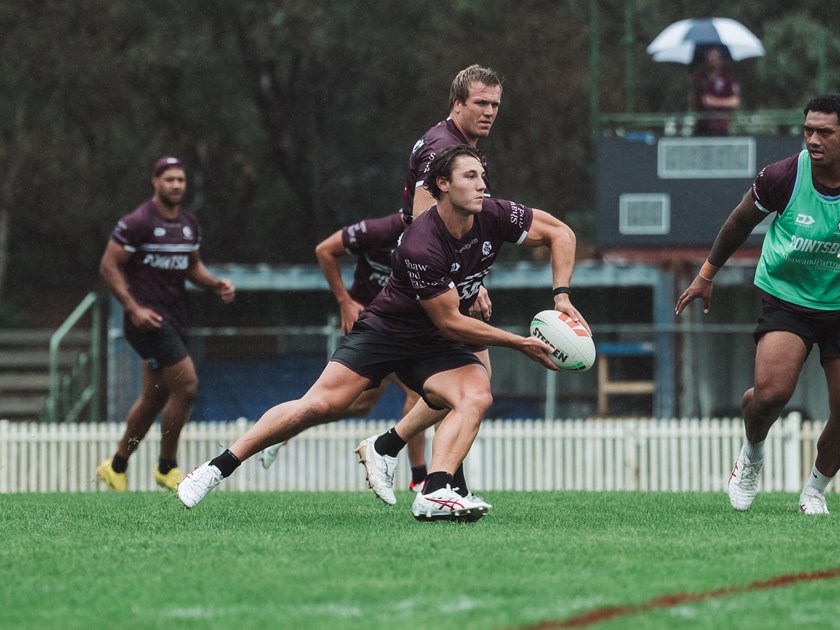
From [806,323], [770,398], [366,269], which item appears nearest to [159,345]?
[366,269]

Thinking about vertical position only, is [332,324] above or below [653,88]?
below

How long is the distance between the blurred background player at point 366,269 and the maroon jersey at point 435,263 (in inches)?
101

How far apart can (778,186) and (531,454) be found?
1059 centimetres

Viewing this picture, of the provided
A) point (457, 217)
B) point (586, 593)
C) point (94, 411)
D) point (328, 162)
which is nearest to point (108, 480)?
point (457, 217)

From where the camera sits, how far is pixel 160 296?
1142cm

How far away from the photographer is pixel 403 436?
8352mm

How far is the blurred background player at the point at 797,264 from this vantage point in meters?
7.57

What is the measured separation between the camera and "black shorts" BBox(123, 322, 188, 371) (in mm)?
11258

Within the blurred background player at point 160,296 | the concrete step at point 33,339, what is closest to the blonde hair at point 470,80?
the blurred background player at point 160,296

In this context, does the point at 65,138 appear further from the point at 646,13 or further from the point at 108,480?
the point at 108,480

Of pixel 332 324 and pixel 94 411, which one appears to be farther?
pixel 94 411

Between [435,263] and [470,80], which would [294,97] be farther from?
[435,263]

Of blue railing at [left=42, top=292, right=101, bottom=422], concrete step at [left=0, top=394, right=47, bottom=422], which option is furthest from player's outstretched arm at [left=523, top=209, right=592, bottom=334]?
concrete step at [left=0, top=394, right=47, bottom=422]

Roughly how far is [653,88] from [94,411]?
50.3 ft
